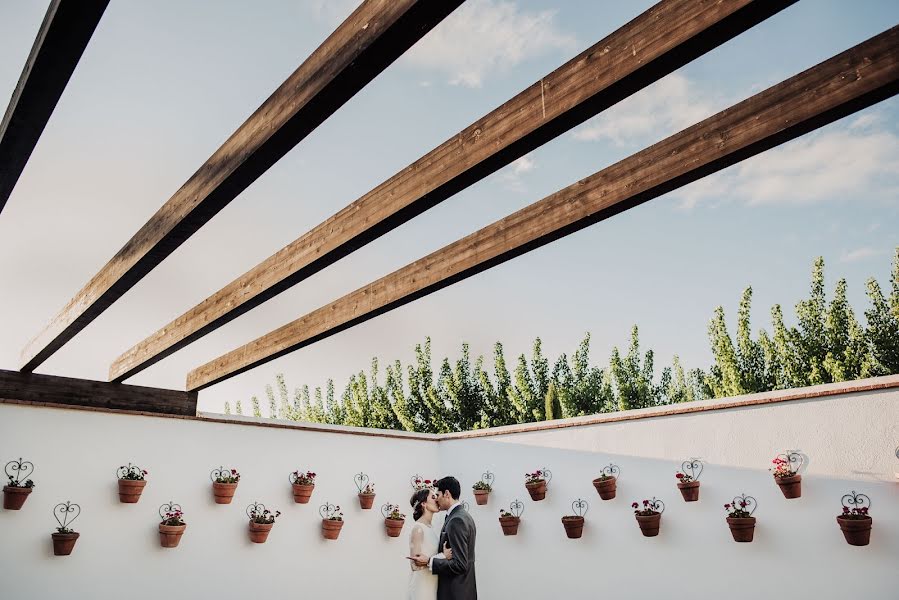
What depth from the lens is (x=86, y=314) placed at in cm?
418

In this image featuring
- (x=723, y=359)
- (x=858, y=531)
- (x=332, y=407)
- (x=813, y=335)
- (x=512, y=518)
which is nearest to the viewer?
(x=858, y=531)

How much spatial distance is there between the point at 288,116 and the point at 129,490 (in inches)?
151

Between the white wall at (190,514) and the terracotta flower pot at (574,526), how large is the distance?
79.9 inches

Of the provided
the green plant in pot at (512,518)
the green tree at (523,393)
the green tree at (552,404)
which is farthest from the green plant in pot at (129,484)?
the green tree at (523,393)

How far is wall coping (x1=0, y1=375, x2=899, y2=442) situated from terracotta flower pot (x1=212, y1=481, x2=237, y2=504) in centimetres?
63

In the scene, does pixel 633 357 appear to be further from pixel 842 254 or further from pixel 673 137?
pixel 673 137

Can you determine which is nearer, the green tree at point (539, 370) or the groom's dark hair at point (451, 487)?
the groom's dark hair at point (451, 487)

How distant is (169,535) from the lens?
4887 mm

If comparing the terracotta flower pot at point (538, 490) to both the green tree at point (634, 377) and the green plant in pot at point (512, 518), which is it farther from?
the green tree at point (634, 377)

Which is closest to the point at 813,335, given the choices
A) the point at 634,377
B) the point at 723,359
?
the point at 723,359

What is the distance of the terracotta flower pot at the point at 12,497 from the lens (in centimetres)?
421

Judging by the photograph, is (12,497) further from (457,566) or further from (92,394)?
(457,566)

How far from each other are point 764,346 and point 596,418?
375cm

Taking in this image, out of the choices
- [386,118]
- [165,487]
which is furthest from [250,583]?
[386,118]
